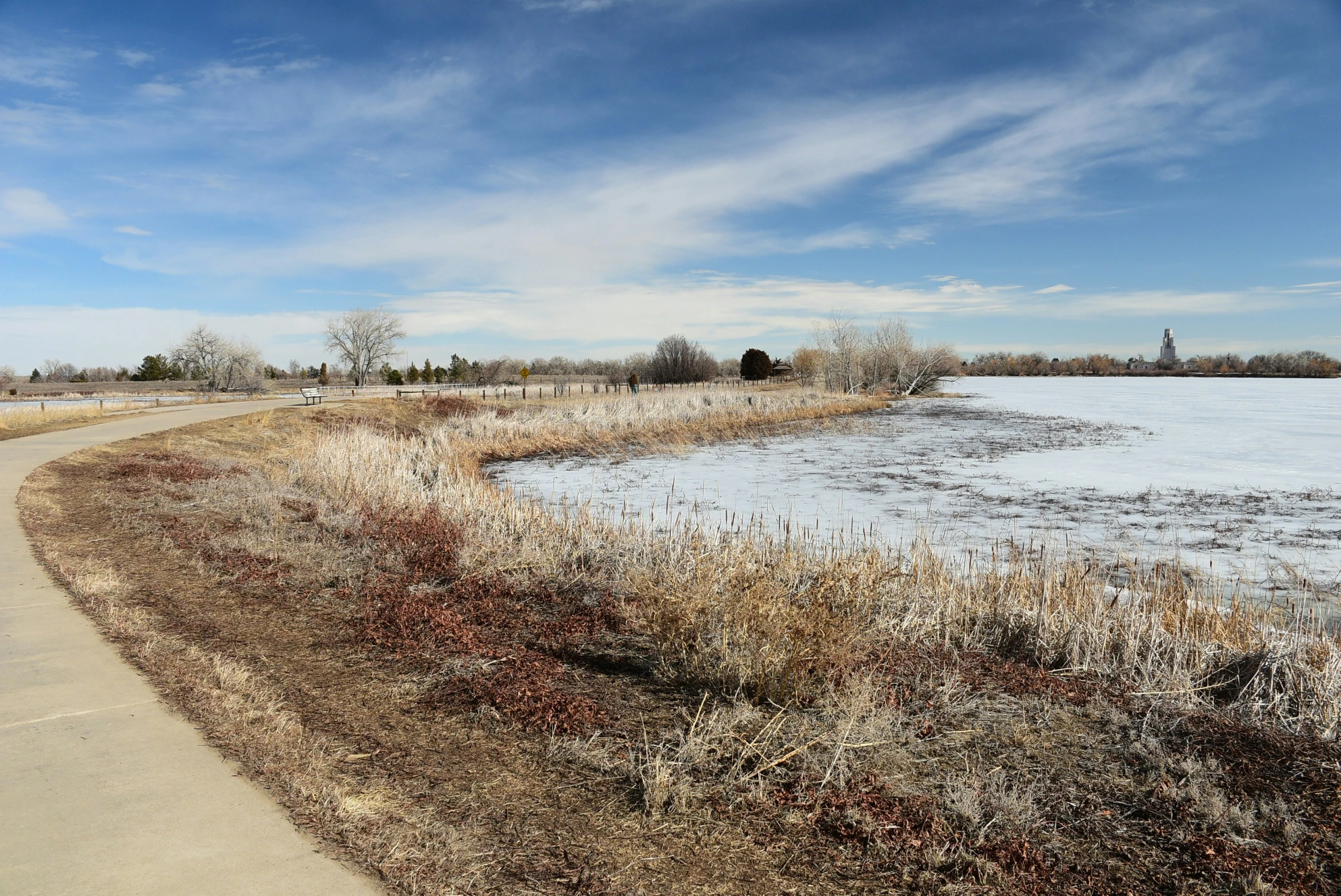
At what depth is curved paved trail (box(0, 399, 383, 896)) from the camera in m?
2.99

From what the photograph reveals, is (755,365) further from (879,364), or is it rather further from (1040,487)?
(1040,487)

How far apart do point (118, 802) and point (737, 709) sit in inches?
125

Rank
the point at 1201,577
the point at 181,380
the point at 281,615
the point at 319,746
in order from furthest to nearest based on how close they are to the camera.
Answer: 1. the point at 181,380
2. the point at 1201,577
3. the point at 281,615
4. the point at 319,746

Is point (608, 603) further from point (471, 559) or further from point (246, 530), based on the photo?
point (246, 530)

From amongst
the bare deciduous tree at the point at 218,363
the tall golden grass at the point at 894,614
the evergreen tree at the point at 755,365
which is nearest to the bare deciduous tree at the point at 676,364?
the evergreen tree at the point at 755,365

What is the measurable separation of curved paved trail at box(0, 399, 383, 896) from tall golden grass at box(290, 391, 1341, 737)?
107 inches

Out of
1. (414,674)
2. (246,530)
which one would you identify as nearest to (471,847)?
(414,674)

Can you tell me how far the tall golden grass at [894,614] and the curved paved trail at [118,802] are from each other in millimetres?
2723

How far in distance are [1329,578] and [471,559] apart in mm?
9433

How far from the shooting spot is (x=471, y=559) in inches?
321

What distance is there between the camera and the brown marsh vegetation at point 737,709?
333 cm

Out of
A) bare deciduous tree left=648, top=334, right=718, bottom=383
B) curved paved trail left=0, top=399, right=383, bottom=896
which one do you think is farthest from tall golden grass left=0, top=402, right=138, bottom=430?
bare deciduous tree left=648, top=334, right=718, bottom=383

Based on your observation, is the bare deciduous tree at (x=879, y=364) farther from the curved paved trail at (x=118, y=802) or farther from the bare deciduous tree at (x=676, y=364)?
the curved paved trail at (x=118, y=802)

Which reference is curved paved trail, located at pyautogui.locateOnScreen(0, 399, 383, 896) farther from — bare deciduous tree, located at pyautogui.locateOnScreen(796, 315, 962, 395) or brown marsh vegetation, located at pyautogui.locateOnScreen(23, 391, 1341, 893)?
bare deciduous tree, located at pyautogui.locateOnScreen(796, 315, 962, 395)
